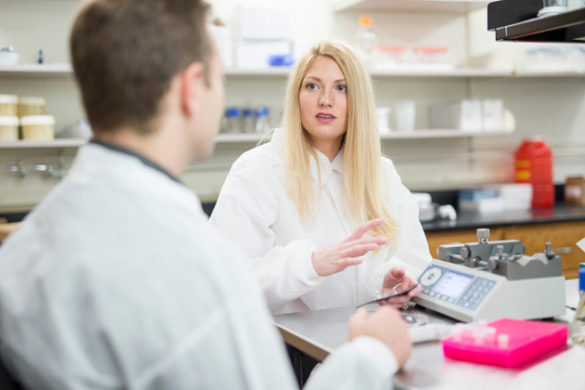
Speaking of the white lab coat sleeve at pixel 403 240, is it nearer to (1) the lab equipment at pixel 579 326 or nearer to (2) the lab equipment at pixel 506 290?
(2) the lab equipment at pixel 506 290

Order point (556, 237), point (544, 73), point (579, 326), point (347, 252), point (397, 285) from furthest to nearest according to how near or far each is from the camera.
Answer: point (544, 73)
point (556, 237)
point (397, 285)
point (347, 252)
point (579, 326)

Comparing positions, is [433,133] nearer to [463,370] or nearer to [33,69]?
[33,69]

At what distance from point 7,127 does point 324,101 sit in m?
1.75

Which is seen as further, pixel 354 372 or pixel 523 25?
pixel 523 25

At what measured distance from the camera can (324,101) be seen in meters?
2.02

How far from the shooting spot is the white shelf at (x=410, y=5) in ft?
12.0

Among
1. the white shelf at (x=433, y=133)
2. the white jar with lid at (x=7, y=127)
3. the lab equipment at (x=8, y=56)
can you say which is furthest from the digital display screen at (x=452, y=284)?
the lab equipment at (x=8, y=56)

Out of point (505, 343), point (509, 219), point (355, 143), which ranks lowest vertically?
point (509, 219)

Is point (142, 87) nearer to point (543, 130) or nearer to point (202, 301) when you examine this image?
point (202, 301)

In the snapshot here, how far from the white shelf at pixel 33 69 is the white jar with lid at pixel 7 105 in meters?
0.13

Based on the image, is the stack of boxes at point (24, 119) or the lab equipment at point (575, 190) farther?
the lab equipment at point (575, 190)

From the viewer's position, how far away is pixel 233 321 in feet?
2.44

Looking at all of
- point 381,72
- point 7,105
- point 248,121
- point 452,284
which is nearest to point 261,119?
point 248,121

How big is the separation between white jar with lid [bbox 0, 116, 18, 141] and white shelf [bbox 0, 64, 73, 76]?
0.74 feet
